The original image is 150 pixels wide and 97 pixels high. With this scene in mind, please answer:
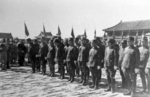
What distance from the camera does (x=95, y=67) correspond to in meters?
6.97

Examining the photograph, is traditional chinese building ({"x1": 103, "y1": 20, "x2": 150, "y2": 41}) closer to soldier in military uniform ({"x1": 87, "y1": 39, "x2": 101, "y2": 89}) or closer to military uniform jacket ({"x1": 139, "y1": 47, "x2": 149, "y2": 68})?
soldier in military uniform ({"x1": 87, "y1": 39, "x2": 101, "y2": 89})

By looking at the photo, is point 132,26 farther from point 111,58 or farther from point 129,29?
point 111,58

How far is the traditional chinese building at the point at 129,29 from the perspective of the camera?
32031 millimetres

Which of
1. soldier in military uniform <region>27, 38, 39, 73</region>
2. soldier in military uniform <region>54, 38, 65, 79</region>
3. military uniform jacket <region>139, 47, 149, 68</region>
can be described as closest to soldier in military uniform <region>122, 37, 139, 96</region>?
military uniform jacket <region>139, 47, 149, 68</region>

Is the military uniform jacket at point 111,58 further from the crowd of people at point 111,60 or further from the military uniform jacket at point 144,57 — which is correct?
the military uniform jacket at point 144,57

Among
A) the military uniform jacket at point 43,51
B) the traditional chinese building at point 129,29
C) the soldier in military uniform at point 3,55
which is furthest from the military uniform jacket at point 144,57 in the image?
the traditional chinese building at point 129,29

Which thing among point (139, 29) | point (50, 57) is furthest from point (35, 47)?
point (139, 29)

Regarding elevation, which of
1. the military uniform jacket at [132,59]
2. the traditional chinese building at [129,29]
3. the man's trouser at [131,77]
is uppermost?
the traditional chinese building at [129,29]

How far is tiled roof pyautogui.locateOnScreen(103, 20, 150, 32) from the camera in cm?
3266

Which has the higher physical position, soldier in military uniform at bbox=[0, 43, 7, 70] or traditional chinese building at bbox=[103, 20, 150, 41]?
traditional chinese building at bbox=[103, 20, 150, 41]

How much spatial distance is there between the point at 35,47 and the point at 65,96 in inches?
237

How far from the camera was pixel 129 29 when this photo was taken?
33.7 meters

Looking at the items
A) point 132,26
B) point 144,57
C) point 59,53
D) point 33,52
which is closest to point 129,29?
point 132,26

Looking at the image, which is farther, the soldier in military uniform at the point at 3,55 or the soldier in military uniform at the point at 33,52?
the soldier in military uniform at the point at 3,55
